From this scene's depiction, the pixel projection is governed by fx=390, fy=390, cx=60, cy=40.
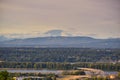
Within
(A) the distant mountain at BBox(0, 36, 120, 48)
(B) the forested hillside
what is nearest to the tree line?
(B) the forested hillside

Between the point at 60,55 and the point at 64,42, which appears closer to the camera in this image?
the point at 60,55

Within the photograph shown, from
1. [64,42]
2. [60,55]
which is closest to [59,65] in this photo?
[60,55]

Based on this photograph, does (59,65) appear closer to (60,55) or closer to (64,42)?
(60,55)

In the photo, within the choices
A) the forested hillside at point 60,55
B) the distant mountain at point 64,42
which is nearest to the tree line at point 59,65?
the forested hillside at point 60,55

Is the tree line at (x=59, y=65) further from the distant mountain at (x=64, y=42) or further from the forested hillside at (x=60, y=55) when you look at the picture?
the distant mountain at (x=64, y=42)

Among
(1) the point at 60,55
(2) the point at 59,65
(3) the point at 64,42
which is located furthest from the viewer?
(3) the point at 64,42

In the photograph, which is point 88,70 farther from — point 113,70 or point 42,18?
point 42,18

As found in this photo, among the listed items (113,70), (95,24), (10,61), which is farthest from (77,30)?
(10,61)

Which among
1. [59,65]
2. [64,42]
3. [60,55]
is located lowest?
[59,65]
